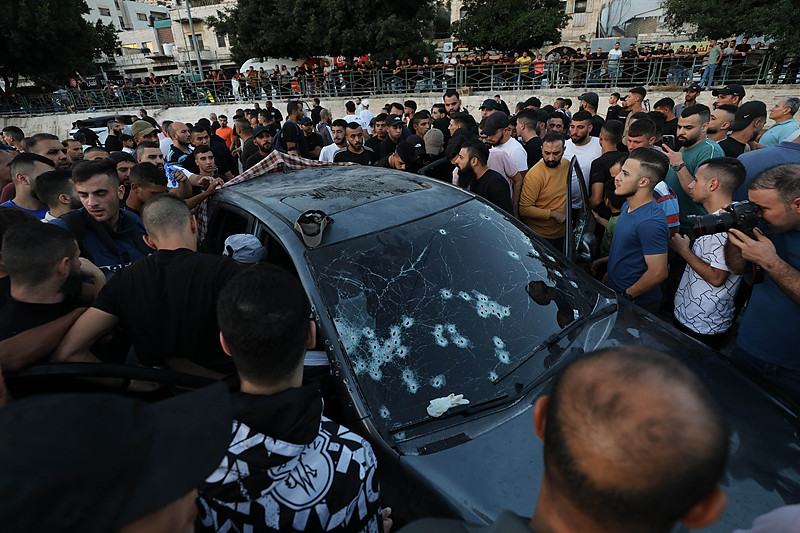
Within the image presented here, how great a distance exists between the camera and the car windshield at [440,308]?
184 centimetres

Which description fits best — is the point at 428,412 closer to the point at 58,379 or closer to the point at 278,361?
the point at 278,361

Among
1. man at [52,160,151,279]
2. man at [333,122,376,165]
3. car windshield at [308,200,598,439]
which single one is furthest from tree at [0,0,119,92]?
car windshield at [308,200,598,439]

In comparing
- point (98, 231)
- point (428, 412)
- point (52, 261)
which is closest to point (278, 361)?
point (428, 412)

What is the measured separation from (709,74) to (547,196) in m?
13.5

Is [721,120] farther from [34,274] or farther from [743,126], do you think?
[34,274]

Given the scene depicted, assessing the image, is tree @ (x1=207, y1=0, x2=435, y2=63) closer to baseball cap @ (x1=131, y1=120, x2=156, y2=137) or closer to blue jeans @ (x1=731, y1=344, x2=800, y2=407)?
baseball cap @ (x1=131, y1=120, x2=156, y2=137)

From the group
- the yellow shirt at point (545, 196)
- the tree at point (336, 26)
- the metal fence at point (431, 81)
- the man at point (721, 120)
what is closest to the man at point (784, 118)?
the man at point (721, 120)

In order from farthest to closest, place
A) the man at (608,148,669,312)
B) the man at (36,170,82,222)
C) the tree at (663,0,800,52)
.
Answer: the tree at (663,0,800,52) < the man at (36,170,82,222) < the man at (608,148,669,312)

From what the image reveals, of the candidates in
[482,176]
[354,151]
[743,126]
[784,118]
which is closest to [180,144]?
[354,151]

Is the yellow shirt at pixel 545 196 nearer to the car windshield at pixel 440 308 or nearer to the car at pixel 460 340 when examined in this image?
the car at pixel 460 340

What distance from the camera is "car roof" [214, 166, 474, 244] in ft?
7.60

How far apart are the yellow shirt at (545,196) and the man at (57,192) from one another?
3.72 meters

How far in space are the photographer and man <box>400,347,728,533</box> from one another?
5.69 feet

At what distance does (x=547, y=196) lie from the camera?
395cm
